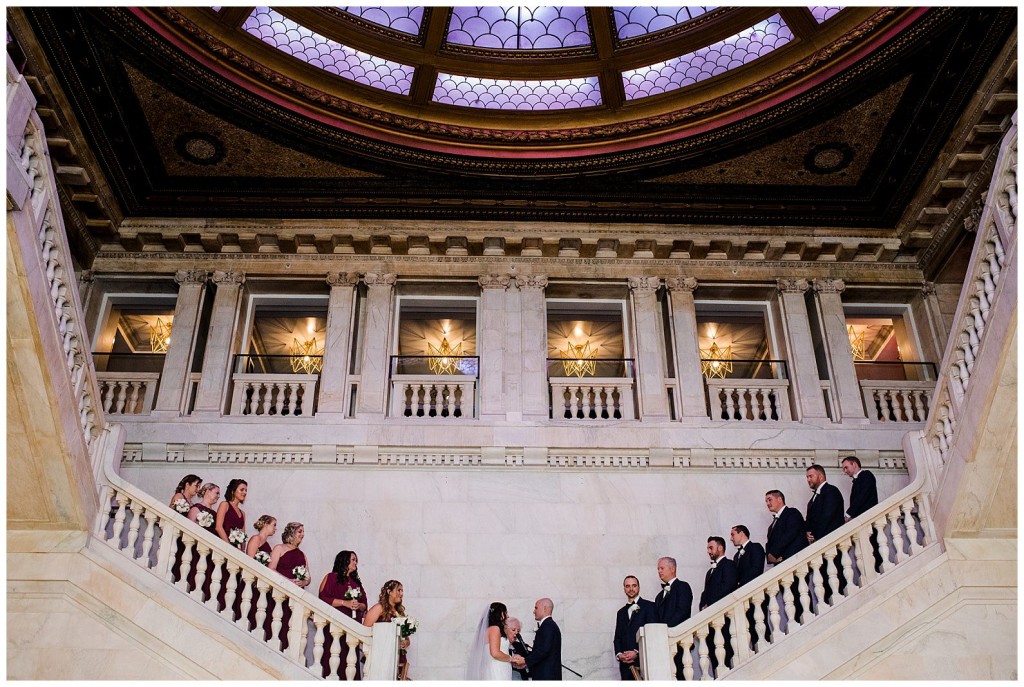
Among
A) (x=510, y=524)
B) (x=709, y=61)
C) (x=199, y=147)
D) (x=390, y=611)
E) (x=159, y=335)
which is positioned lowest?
(x=390, y=611)

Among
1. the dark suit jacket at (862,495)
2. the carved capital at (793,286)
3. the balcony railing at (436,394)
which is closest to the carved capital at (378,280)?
the balcony railing at (436,394)

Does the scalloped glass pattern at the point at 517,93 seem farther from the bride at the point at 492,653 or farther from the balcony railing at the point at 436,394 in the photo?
the bride at the point at 492,653

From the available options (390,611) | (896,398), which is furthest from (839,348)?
(390,611)

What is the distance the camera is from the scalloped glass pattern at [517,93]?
12.3 meters

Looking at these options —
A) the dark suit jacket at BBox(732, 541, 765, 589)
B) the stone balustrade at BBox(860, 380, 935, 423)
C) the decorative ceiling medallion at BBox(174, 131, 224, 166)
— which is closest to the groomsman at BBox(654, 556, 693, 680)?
the dark suit jacket at BBox(732, 541, 765, 589)

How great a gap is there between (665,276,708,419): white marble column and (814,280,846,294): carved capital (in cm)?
161

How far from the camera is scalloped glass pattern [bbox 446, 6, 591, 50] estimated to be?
11.7 meters

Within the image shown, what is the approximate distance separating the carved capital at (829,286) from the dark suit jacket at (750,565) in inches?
193

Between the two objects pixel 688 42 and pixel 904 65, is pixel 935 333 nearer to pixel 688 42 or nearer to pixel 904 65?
pixel 904 65

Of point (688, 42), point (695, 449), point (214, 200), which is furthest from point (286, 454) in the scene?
point (688, 42)

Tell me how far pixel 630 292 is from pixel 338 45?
4.77 meters

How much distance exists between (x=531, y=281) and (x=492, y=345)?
1117 millimetres

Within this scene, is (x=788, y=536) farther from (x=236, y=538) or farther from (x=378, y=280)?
(x=378, y=280)

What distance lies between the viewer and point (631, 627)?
8648 mm
